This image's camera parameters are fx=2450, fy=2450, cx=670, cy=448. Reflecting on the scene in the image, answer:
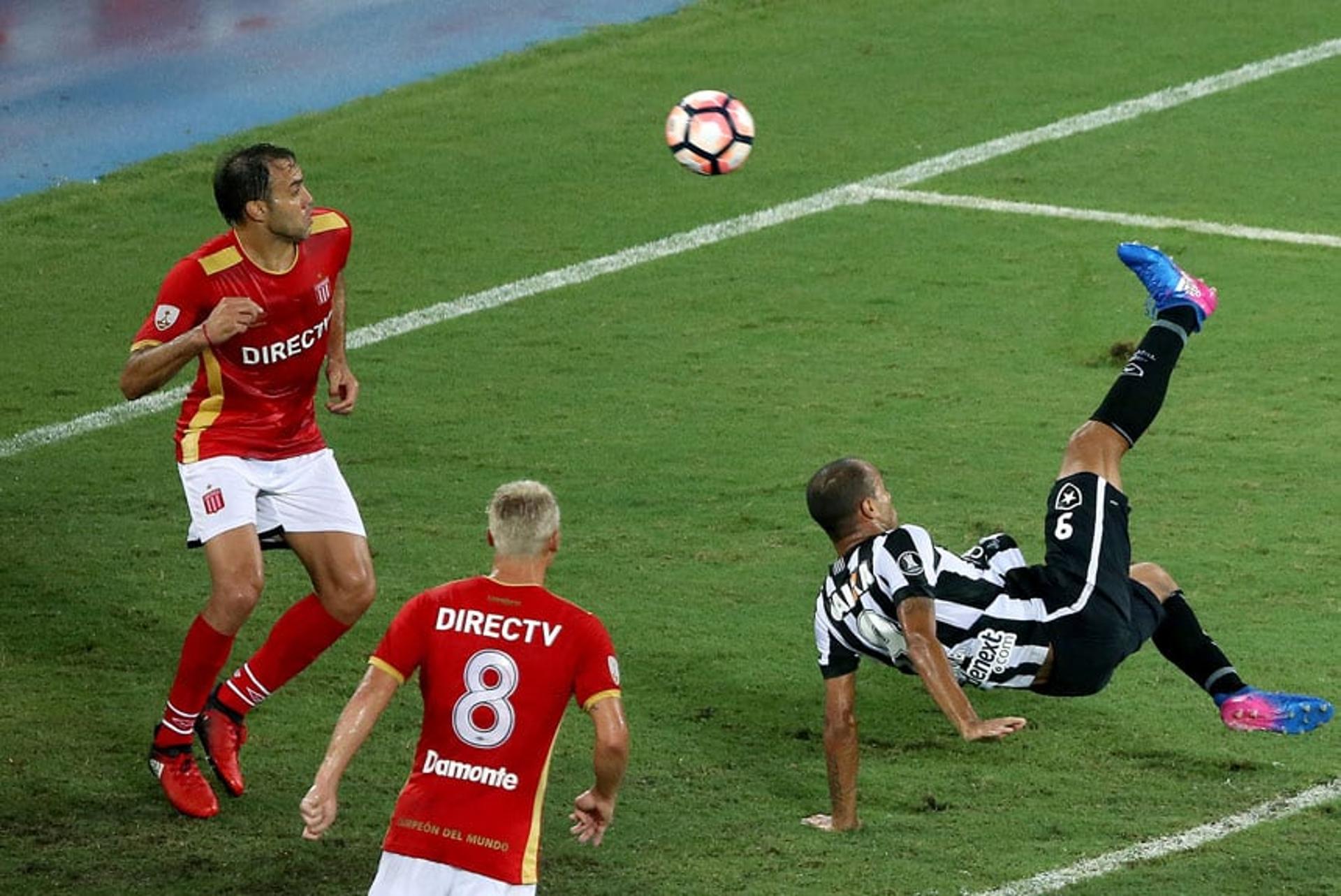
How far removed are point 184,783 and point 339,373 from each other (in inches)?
58.6

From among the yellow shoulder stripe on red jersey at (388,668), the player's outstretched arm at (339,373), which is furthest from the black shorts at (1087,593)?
the yellow shoulder stripe on red jersey at (388,668)

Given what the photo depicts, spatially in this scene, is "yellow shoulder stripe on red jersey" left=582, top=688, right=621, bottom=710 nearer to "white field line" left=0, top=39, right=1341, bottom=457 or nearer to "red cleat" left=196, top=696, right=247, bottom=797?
"red cleat" left=196, top=696, right=247, bottom=797

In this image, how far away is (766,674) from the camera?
8.60m

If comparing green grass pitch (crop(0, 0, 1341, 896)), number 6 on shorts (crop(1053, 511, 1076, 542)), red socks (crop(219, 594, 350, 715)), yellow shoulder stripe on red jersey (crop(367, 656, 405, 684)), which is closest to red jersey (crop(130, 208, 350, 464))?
red socks (crop(219, 594, 350, 715))

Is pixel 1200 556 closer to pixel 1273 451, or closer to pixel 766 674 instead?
pixel 1273 451

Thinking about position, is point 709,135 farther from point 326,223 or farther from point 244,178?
point 244,178

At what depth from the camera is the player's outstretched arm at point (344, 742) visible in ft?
18.7

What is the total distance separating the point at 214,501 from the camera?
771 cm

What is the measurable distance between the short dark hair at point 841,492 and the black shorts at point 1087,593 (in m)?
0.70

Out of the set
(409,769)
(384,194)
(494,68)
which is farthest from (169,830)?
(494,68)

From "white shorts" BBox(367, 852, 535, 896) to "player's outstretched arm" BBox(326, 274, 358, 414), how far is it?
2591 mm

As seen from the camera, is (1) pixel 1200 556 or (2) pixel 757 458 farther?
(2) pixel 757 458

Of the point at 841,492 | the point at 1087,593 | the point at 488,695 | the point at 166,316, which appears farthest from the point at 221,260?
the point at 1087,593

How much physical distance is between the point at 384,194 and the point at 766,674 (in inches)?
247
